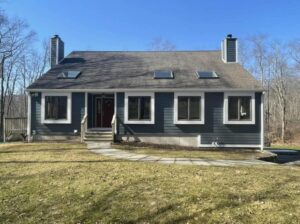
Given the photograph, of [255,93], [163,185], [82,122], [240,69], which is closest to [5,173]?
[163,185]

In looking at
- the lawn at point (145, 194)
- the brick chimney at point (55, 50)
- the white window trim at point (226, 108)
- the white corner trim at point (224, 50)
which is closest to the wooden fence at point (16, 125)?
the brick chimney at point (55, 50)

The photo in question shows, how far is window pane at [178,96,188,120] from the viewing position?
1535 cm

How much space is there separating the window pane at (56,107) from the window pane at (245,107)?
881cm

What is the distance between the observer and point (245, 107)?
15.2 m

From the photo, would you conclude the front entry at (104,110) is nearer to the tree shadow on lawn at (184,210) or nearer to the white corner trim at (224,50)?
the white corner trim at (224,50)

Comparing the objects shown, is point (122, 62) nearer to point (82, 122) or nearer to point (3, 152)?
point (82, 122)

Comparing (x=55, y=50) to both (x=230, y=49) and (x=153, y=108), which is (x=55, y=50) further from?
(x=230, y=49)

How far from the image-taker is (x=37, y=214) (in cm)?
516

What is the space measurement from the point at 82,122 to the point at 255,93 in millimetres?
8574

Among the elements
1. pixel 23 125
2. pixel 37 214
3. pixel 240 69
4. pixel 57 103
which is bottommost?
pixel 37 214

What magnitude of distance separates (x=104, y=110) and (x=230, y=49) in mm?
8212

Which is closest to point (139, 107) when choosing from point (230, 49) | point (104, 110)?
point (104, 110)

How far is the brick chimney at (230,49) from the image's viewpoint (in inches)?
707

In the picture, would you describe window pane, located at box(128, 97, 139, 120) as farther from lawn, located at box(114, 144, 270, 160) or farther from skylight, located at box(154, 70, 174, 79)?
lawn, located at box(114, 144, 270, 160)
